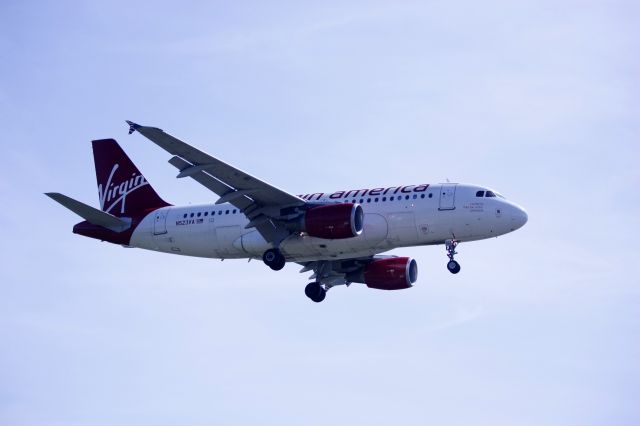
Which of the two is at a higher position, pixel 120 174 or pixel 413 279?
pixel 120 174

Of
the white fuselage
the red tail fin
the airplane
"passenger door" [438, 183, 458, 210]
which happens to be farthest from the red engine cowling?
the red tail fin

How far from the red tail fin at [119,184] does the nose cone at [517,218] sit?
1736cm

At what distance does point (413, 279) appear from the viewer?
55312 mm

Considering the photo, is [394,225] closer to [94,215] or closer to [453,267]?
[453,267]

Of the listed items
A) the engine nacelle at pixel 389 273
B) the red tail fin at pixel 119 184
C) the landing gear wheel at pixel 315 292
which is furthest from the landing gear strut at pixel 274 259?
the red tail fin at pixel 119 184

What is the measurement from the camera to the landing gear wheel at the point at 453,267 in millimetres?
48594

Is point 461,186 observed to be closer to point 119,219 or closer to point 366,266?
point 366,266

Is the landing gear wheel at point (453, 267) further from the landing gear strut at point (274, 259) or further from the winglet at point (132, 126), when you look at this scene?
the winglet at point (132, 126)

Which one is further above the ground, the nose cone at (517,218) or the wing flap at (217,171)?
the nose cone at (517,218)

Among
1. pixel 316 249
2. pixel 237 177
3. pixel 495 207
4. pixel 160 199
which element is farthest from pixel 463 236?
pixel 160 199

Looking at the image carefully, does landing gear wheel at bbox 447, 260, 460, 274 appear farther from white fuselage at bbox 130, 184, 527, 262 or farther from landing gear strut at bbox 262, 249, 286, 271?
landing gear strut at bbox 262, 249, 286, 271

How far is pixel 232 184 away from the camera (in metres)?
48.1

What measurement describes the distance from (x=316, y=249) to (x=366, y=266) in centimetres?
610

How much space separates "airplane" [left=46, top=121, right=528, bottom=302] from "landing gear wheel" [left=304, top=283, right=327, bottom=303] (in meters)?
2.62
